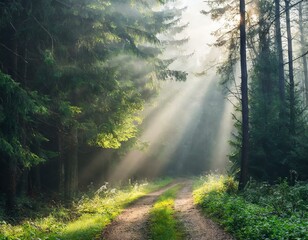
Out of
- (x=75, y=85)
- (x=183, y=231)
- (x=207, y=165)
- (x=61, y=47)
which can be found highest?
(x=61, y=47)

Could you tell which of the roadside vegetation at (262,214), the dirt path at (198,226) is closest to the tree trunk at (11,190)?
the dirt path at (198,226)

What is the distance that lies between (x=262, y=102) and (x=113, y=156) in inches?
471

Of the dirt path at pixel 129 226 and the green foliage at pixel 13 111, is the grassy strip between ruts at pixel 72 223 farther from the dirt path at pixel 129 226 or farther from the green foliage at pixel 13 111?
the green foliage at pixel 13 111

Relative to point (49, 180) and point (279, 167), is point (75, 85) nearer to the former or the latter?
point (49, 180)

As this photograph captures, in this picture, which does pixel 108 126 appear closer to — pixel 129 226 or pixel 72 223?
pixel 72 223

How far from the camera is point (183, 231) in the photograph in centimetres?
1166

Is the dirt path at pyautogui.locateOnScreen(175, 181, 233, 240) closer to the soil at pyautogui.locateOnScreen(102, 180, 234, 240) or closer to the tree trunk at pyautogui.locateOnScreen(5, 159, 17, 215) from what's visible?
the soil at pyautogui.locateOnScreen(102, 180, 234, 240)

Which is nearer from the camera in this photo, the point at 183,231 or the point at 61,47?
the point at 183,231

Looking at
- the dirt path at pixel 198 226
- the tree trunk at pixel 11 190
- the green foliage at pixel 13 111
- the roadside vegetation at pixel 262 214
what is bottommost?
the dirt path at pixel 198 226

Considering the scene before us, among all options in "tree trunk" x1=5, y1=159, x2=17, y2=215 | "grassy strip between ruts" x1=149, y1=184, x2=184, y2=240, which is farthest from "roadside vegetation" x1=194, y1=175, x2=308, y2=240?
"tree trunk" x1=5, y1=159, x2=17, y2=215

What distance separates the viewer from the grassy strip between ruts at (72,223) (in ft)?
33.0

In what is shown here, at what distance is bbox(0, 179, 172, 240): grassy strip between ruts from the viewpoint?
10047 millimetres

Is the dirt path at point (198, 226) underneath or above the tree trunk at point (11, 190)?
underneath

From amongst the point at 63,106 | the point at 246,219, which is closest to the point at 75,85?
the point at 63,106
